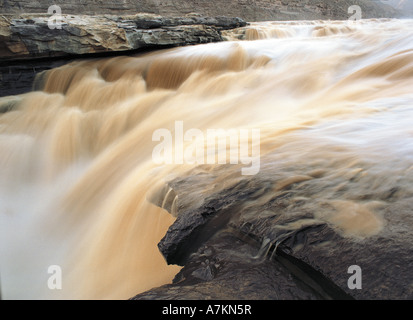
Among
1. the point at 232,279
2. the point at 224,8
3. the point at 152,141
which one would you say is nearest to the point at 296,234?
the point at 232,279

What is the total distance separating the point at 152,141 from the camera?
10.9 ft

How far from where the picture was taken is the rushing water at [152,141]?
1.63 metres

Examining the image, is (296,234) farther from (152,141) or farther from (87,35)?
(87,35)

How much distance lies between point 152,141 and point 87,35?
2.74m

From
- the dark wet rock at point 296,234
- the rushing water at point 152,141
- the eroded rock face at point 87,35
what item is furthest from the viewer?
the eroded rock face at point 87,35

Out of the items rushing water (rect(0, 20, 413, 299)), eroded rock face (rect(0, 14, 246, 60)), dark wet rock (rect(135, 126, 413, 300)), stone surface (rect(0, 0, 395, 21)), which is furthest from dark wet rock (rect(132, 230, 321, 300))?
stone surface (rect(0, 0, 395, 21))

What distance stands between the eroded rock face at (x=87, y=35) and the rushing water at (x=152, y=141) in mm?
274

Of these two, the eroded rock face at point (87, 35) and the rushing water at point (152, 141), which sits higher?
the eroded rock face at point (87, 35)

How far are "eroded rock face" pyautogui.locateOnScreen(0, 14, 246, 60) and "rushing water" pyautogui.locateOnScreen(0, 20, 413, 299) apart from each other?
0.90 ft

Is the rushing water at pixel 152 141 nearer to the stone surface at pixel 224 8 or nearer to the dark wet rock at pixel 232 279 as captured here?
the dark wet rock at pixel 232 279

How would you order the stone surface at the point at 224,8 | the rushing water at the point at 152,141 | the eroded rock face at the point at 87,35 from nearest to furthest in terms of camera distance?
the rushing water at the point at 152,141, the eroded rock face at the point at 87,35, the stone surface at the point at 224,8

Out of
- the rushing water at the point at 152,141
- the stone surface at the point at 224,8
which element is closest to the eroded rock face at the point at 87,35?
the rushing water at the point at 152,141

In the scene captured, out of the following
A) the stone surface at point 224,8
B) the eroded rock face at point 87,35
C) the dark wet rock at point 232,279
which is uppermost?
the stone surface at point 224,8
